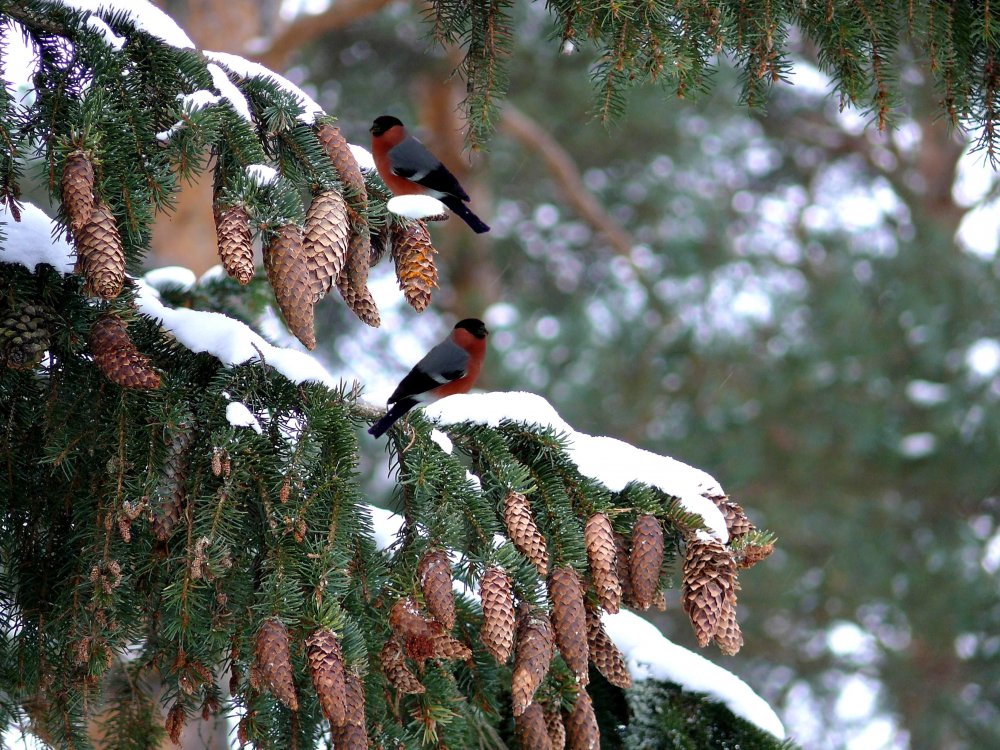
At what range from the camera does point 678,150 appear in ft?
33.2

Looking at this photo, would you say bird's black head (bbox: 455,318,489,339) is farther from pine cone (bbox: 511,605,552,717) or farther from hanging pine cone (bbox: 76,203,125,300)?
hanging pine cone (bbox: 76,203,125,300)

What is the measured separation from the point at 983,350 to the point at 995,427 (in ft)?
2.30

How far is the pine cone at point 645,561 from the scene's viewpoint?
5.60 feet

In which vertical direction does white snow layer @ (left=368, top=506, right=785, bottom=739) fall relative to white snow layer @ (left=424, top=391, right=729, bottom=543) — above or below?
below

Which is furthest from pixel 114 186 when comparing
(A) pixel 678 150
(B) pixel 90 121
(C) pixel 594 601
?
(A) pixel 678 150

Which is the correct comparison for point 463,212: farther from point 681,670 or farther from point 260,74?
point 681,670

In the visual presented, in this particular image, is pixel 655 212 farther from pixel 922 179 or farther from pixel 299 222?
pixel 299 222

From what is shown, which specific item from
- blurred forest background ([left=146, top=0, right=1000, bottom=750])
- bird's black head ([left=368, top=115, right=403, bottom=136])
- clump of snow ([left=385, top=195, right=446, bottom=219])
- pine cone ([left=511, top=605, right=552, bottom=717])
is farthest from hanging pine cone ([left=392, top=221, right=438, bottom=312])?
blurred forest background ([left=146, top=0, right=1000, bottom=750])

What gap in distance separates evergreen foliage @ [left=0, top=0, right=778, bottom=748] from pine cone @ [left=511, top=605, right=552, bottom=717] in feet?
0.13

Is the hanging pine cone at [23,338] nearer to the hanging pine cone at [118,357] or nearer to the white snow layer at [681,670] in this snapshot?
the hanging pine cone at [118,357]

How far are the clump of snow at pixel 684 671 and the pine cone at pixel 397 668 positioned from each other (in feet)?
2.04

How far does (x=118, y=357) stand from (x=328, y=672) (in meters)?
0.55

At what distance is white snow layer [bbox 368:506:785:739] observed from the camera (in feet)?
6.82

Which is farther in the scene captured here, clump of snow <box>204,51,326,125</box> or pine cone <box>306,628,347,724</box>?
clump of snow <box>204,51,326,125</box>
